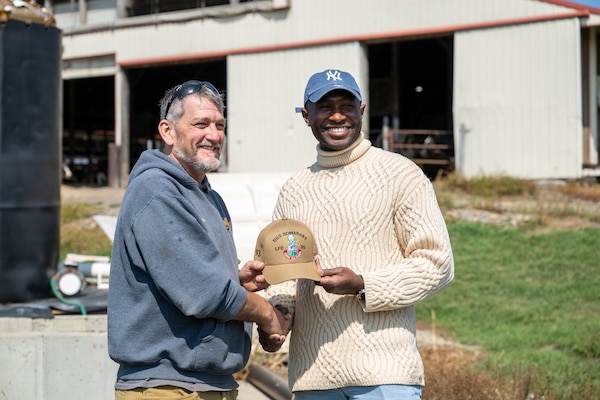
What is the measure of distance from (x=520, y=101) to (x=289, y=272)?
14.4 meters

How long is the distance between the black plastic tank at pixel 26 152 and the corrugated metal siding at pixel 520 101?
1218cm

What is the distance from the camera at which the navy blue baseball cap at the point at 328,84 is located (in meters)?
2.92

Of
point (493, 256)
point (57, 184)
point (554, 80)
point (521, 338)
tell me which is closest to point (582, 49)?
point (554, 80)

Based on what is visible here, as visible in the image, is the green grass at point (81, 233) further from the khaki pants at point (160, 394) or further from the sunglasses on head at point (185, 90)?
the khaki pants at point (160, 394)

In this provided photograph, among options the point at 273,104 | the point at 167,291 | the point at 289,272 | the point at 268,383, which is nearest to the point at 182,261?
the point at 167,291

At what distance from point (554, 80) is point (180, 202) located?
14667 millimetres

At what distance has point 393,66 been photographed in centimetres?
2097

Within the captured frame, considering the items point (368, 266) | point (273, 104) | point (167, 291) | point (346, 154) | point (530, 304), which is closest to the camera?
point (167, 291)

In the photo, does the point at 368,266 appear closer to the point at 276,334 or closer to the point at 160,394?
the point at 276,334

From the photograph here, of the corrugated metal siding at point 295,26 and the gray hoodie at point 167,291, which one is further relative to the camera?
the corrugated metal siding at point 295,26

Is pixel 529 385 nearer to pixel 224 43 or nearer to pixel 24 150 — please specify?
pixel 24 150

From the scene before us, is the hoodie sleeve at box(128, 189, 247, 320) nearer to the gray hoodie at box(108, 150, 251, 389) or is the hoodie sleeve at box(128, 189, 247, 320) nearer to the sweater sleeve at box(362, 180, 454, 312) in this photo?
the gray hoodie at box(108, 150, 251, 389)

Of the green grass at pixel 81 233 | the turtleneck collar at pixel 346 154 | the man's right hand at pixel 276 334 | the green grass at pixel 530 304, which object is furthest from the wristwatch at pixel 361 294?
the green grass at pixel 81 233

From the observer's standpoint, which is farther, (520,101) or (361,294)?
(520,101)
